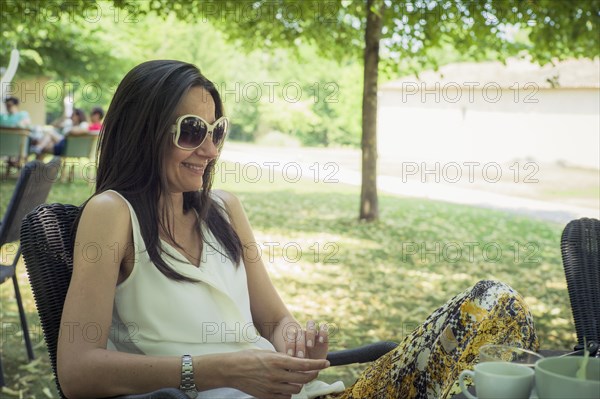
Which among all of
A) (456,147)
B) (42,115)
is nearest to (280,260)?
(456,147)

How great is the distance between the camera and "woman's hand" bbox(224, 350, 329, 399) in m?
1.91

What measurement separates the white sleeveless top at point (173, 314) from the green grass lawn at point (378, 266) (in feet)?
7.70

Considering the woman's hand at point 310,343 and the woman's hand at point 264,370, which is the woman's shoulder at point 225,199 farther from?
the woman's hand at point 264,370

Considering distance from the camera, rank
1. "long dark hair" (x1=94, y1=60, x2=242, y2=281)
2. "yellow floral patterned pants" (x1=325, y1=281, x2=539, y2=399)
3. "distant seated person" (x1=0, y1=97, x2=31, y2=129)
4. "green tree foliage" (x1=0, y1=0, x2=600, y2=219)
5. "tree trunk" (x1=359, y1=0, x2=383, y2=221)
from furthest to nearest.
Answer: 1. "distant seated person" (x1=0, y1=97, x2=31, y2=129)
2. "tree trunk" (x1=359, y1=0, x2=383, y2=221)
3. "green tree foliage" (x1=0, y1=0, x2=600, y2=219)
4. "long dark hair" (x1=94, y1=60, x2=242, y2=281)
5. "yellow floral patterned pants" (x1=325, y1=281, x2=539, y2=399)

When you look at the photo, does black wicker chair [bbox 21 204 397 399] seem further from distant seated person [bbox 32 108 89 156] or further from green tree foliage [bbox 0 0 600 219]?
distant seated person [bbox 32 108 89 156]

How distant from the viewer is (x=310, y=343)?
217 centimetres

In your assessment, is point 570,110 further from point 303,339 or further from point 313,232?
point 303,339

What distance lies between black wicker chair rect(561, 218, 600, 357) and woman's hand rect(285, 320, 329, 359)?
0.91 meters

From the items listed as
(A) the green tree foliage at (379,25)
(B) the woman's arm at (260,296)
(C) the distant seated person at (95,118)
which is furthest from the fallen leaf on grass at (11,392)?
(C) the distant seated person at (95,118)

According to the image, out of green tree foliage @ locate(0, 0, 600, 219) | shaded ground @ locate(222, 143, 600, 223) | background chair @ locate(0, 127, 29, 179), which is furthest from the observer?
shaded ground @ locate(222, 143, 600, 223)

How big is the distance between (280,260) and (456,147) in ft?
72.1

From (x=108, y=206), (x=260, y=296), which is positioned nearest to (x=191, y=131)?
(x=108, y=206)

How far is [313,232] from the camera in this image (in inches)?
414

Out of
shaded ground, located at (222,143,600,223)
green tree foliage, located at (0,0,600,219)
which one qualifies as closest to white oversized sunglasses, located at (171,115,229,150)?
green tree foliage, located at (0,0,600,219)
